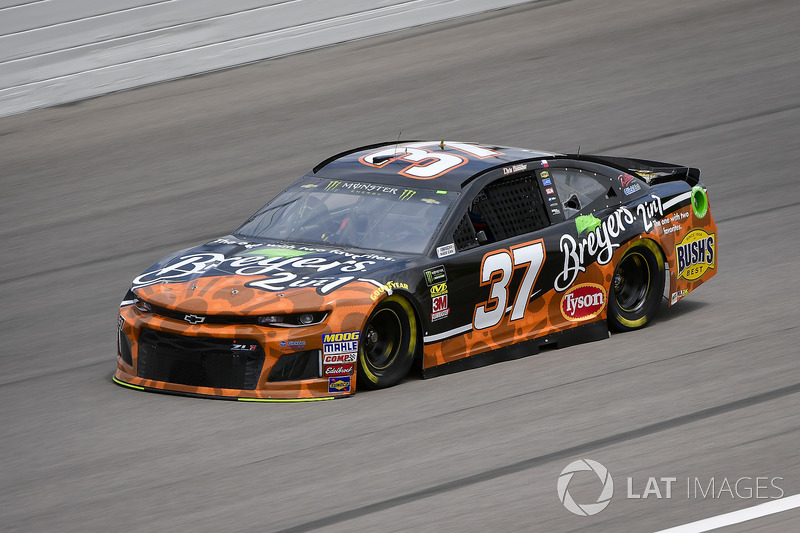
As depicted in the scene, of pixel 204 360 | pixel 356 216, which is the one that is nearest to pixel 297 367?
pixel 204 360

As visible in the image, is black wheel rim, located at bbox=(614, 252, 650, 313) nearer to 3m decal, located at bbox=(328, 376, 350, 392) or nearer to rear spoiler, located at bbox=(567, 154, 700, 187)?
rear spoiler, located at bbox=(567, 154, 700, 187)

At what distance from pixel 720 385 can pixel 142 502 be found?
354 cm

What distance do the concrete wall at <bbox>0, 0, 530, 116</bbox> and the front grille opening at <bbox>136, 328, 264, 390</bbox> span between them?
8691mm

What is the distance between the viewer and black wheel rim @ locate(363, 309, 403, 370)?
7.36 m

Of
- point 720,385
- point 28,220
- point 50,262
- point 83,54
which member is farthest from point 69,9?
point 720,385

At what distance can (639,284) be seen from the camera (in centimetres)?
925

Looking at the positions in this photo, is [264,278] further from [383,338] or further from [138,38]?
[138,38]

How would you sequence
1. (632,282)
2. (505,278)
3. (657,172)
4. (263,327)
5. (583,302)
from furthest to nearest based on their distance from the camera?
1. (657,172)
2. (632,282)
3. (583,302)
4. (505,278)
5. (263,327)

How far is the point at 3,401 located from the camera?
7.63m

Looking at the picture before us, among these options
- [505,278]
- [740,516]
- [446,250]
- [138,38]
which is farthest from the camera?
[138,38]

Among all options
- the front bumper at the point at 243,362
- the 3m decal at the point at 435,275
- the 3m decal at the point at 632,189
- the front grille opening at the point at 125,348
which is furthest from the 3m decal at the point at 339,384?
the 3m decal at the point at 632,189

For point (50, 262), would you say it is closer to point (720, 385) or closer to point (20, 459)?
point (20, 459)

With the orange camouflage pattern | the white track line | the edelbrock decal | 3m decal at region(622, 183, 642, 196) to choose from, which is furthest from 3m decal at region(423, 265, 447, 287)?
the white track line

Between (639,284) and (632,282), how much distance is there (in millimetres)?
60
